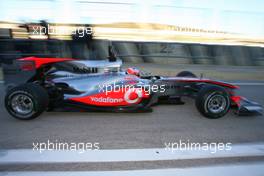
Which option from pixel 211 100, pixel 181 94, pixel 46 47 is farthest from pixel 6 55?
pixel 211 100

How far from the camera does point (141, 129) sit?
333 centimetres

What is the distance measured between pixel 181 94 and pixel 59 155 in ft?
7.88

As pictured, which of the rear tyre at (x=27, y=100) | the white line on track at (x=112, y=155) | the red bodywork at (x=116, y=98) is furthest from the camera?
the red bodywork at (x=116, y=98)

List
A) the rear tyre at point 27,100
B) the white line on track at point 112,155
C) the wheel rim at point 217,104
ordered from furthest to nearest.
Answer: the wheel rim at point 217,104
the rear tyre at point 27,100
the white line on track at point 112,155

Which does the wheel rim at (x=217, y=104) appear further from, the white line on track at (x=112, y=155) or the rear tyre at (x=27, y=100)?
the rear tyre at (x=27, y=100)

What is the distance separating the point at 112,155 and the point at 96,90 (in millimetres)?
1350

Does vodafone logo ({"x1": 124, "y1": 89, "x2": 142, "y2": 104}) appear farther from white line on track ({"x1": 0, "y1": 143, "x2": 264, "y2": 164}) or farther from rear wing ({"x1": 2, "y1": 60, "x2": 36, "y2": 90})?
rear wing ({"x1": 2, "y1": 60, "x2": 36, "y2": 90})

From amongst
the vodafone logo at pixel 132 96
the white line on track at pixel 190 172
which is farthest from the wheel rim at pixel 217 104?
the white line on track at pixel 190 172

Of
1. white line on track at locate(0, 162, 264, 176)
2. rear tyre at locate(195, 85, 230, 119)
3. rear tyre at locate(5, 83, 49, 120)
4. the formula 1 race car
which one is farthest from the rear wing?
rear tyre at locate(195, 85, 230, 119)

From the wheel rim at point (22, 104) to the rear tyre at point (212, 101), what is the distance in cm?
253

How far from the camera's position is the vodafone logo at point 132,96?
3.72 m

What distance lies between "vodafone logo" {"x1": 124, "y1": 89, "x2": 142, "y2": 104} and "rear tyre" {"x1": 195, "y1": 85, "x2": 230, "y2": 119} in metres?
0.93

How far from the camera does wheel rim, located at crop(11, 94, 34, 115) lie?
11.4 feet

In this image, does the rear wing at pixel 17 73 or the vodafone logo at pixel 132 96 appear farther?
the rear wing at pixel 17 73
